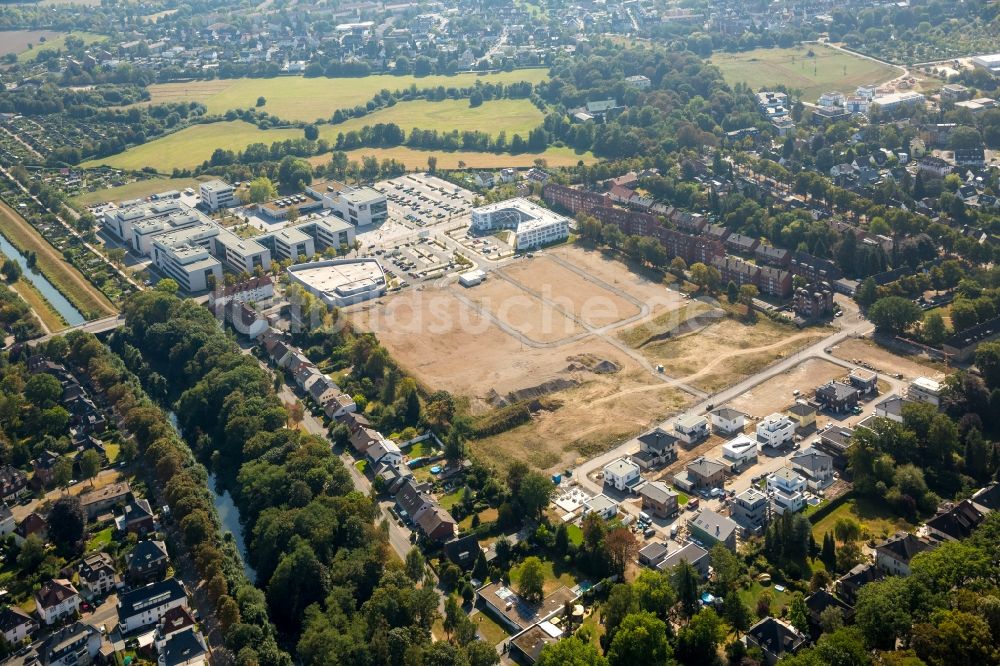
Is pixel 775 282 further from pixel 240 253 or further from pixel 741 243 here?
pixel 240 253

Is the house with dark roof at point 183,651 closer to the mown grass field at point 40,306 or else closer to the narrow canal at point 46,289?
the mown grass field at point 40,306

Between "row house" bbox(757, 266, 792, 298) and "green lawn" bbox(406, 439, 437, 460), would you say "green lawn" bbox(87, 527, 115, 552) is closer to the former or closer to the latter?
"green lawn" bbox(406, 439, 437, 460)

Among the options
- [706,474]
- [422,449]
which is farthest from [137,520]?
[706,474]

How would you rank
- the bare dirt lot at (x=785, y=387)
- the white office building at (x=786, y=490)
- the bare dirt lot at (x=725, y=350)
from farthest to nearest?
1. the bare dirt lot at (x=725, y=350)
2. the bare dirt lot at (x=785, y=387)
3. the white office building at (x=786, y=490)

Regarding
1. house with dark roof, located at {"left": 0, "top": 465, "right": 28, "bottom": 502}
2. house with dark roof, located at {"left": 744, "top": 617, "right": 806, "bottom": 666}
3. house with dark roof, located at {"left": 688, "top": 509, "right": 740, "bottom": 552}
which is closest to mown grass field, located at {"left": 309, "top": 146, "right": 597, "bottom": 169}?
house with dark roof, located at {"left": 0, "top": 465, "right": 28, "bottom": 502}

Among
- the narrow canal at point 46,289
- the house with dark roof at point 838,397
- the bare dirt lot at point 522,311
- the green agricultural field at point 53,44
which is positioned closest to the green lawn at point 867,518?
the house with dark roof at point 838,397

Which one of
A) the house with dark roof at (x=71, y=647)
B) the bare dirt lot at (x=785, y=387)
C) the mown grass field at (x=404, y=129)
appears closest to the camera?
the house with dark roof at (x=71, y=647)
